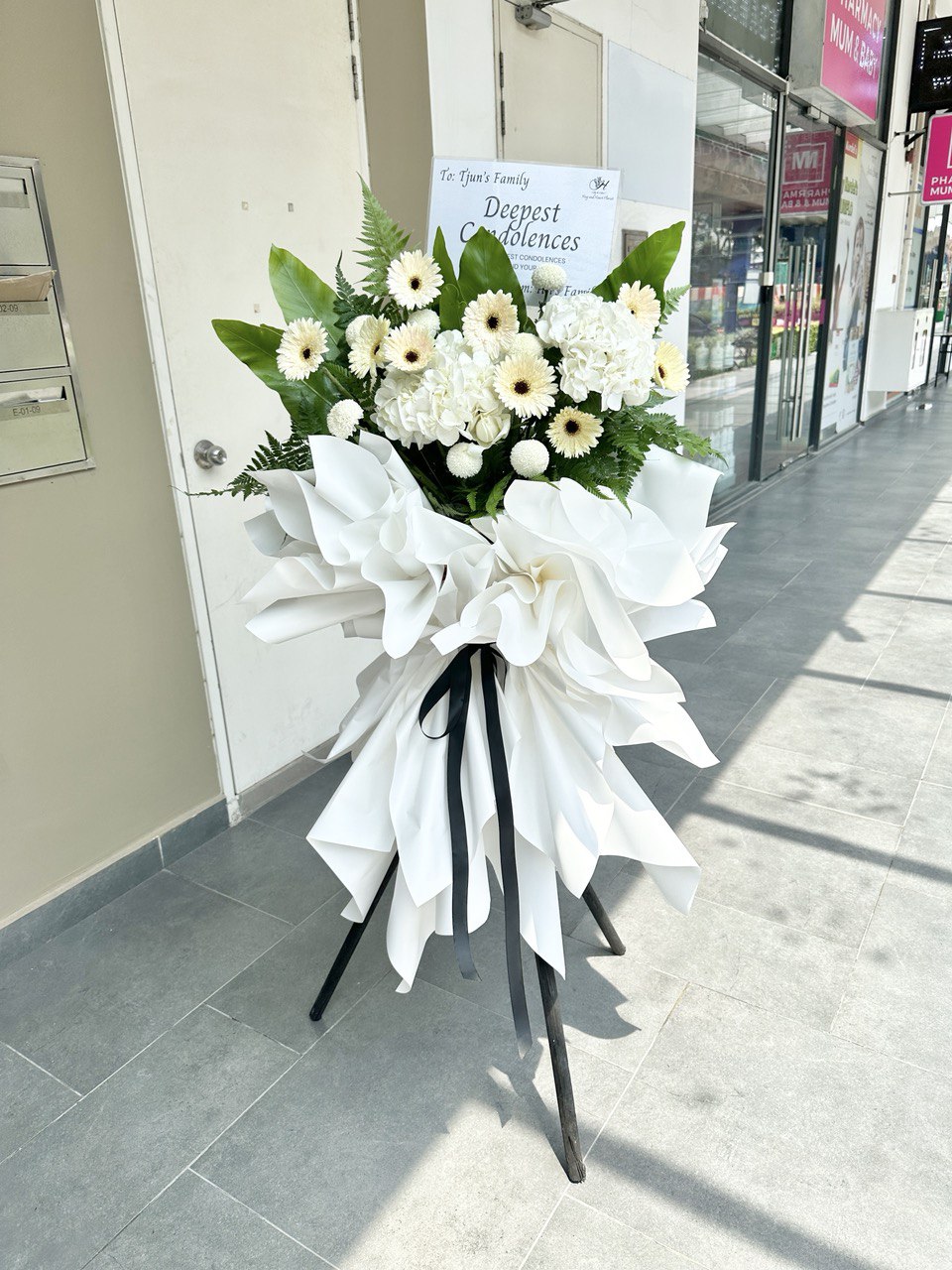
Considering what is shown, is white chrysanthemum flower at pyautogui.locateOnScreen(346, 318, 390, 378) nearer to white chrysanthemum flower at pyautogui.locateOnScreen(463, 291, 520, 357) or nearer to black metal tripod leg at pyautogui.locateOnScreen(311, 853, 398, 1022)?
white chrysanthemum flower at pyautogui.locateOnScreen(463, 291, 520, 357)

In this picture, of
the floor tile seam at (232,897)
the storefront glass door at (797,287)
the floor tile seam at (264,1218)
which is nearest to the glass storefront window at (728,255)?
the storefront glass door at (797,287)

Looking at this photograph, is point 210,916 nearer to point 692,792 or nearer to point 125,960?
point 125,960

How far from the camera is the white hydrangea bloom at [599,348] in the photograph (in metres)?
1.27

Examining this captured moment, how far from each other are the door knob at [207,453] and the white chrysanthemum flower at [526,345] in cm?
141

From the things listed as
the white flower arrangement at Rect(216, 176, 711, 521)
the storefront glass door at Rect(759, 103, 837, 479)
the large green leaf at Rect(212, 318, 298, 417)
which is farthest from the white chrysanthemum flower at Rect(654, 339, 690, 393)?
the storefront glass door at Rect(759, 103, 837, 479)

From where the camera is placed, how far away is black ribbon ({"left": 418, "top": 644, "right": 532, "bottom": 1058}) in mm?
1451

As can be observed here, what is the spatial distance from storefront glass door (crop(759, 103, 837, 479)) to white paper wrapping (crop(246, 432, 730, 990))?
19.4 ft

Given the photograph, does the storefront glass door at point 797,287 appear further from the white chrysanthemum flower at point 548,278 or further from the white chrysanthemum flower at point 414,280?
the white chrysanthemum flower at point 414,280

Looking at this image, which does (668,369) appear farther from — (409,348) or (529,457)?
(409,348)

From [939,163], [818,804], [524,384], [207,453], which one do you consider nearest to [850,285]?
[939,163]

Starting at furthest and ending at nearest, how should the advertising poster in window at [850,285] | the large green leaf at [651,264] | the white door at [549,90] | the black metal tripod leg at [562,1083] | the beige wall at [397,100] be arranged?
the advertising poster in window at [850,285], the white door at [549,90], the beige wall at [397,100], the black metal tripod leg at [562,1083], the large green leaf at [651,264]

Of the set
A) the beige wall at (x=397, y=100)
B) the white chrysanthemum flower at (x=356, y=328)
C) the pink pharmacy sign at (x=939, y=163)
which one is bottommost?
the white chrysanthemum flower at (x=356, y=328)

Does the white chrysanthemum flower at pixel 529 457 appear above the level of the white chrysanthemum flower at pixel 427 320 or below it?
below

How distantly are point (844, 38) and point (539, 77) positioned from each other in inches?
174
